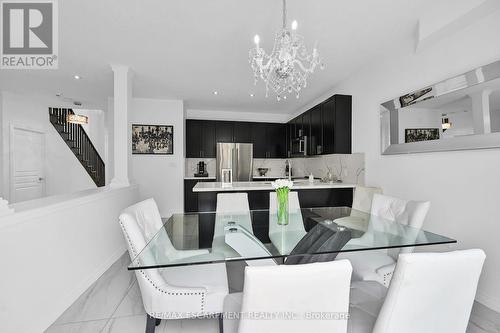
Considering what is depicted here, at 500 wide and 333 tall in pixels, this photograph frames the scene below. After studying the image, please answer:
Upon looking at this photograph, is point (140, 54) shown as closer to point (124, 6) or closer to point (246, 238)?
point (124, 6)

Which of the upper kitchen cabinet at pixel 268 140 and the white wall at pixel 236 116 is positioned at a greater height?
the white wall at pixel 236 116

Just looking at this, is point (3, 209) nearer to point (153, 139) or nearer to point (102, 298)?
point (102, 298)

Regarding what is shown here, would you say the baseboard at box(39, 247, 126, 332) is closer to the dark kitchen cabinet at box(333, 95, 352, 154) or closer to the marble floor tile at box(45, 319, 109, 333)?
the marble floor tile at box(45, 319, 109, 333)

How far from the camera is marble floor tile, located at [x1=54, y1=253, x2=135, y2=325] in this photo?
1.77 metres

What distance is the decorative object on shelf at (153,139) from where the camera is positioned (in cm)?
490

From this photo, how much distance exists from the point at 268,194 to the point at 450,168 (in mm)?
2068

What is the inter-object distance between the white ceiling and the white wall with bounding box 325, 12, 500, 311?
0.37 metres

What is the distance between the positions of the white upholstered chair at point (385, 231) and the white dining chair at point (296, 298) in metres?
0.81

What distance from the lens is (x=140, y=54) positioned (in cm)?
299

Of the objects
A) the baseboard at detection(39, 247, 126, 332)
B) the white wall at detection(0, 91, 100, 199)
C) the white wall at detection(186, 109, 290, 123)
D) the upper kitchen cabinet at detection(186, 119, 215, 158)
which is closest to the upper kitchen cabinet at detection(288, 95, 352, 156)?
the white wall at detection(186, 109, 290, 123)

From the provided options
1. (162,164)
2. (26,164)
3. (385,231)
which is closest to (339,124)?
(385,231)

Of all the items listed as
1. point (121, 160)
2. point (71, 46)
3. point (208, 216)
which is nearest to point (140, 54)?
point (71, 46)

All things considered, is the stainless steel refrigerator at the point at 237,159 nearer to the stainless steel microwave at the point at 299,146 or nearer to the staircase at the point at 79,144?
the stainless steel microwave at the point at 299,146

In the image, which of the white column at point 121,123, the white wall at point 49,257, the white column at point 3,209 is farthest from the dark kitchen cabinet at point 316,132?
the white column at point 3,209
